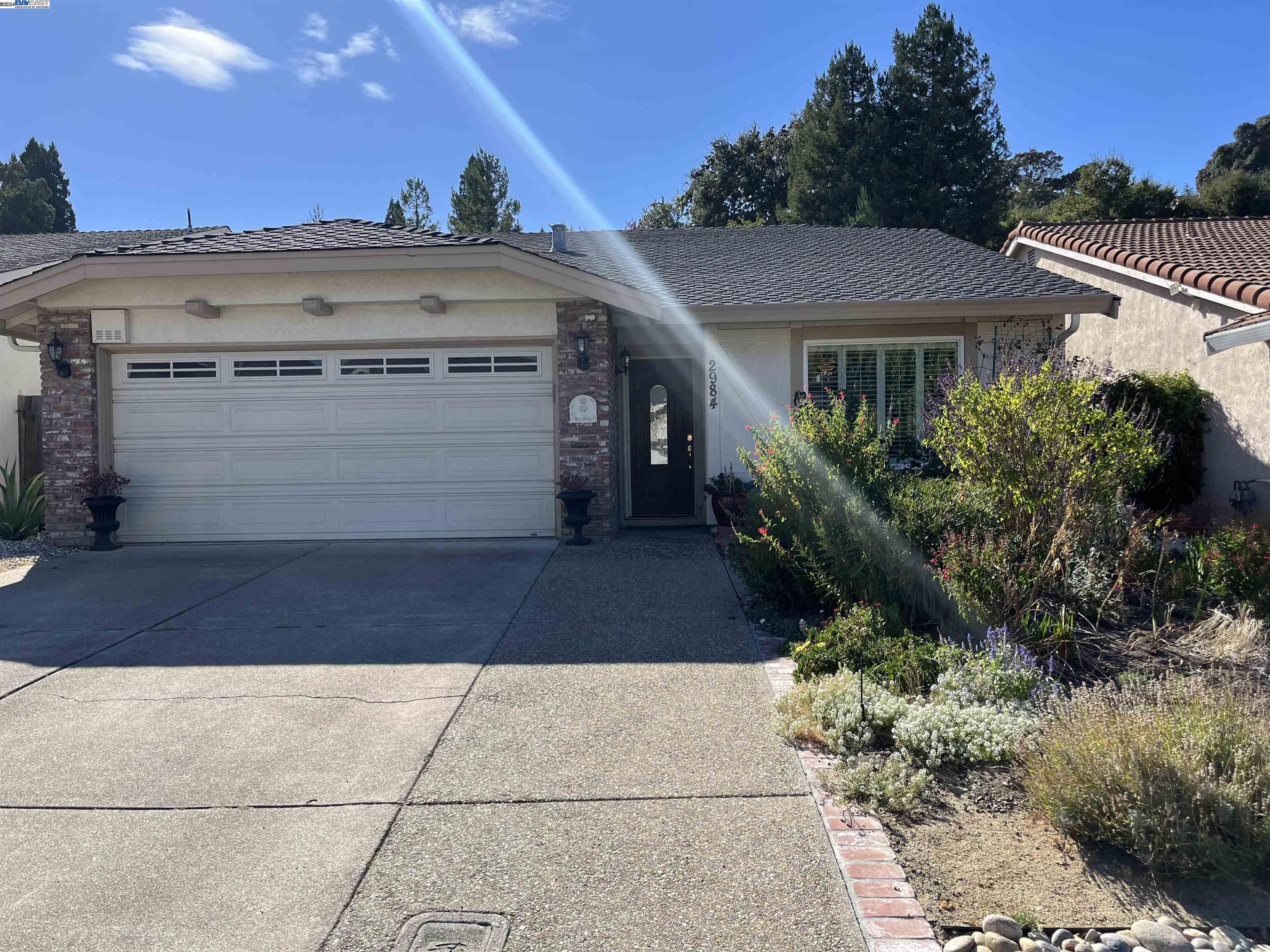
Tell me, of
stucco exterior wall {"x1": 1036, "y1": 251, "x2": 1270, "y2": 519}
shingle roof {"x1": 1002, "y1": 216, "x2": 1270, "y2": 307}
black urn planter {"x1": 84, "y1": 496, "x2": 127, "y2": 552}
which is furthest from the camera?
shingle roof {"x1": 1002, "y1": 216, "x2": 1270, "y2": 307}

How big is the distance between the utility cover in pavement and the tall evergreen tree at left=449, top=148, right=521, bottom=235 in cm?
3513

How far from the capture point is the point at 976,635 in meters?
5.35

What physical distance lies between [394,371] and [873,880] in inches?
361

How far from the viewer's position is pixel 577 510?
409 inches

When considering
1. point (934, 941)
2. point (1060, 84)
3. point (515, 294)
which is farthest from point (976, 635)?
point (1060, 84)

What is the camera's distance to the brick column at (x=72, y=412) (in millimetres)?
10844

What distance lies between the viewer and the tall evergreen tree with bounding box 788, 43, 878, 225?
3064 cm

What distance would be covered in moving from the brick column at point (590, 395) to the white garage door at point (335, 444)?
371mm

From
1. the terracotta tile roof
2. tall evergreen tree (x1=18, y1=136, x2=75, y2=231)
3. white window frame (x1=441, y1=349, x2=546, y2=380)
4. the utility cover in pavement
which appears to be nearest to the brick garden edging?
the utility cover in pavement

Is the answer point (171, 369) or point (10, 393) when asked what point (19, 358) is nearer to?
point (10, 393)

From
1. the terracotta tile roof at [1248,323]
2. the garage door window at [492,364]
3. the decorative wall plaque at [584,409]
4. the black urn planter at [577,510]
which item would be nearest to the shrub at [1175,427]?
the terracotta tile roof at [1248,323]

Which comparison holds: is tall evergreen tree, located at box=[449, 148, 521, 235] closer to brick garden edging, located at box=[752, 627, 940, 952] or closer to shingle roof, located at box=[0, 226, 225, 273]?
shingle roof, located at box=[0, 226, 225, 273]

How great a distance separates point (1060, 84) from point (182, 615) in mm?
19612

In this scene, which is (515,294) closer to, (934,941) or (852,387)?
(852,387)
